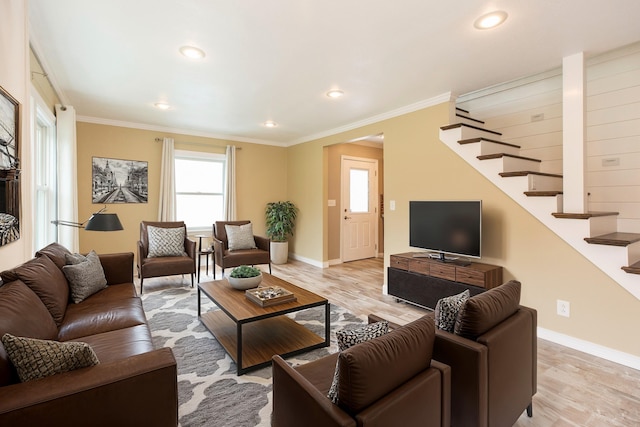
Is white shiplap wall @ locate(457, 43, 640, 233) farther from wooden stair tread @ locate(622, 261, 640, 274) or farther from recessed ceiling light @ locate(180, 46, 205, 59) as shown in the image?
recessed ceiling light @ locate(180, 46, 205, 59)

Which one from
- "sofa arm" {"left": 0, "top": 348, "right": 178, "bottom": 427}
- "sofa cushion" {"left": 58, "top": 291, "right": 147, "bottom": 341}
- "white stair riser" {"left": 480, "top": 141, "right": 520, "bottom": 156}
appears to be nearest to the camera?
"sofa arm" {"left": 0, "top": 348, "right": 178, "bottom": 427}

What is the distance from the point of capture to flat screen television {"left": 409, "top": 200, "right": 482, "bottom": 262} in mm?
3168

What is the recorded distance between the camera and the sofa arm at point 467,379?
1342 mm

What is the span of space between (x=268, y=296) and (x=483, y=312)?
165 centimetres

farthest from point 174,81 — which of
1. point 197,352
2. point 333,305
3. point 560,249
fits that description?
point 560,249

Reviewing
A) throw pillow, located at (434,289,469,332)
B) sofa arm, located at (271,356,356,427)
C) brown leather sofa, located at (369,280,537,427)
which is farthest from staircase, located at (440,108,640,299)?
sofa arm, located at (271,356,356,427)

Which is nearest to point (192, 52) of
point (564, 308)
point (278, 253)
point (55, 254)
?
point (55, 254)

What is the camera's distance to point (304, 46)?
254 cm

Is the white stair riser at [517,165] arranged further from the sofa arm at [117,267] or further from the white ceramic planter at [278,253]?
the white ceramic planter at [278,253]

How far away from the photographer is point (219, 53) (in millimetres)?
2666

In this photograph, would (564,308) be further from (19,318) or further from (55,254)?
(55,254)

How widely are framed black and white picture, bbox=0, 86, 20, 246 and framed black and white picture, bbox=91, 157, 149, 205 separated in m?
3.22

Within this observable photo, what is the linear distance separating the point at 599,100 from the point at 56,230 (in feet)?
20.3

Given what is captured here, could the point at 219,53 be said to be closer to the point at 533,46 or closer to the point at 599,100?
the point at 533,46
